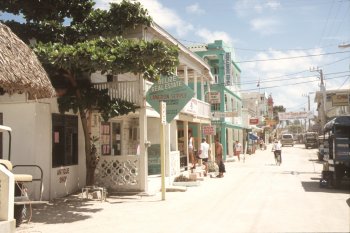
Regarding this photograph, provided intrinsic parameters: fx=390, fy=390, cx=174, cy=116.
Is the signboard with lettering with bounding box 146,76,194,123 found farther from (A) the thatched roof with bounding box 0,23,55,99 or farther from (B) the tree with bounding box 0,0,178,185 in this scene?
(A) the thatched roof with bounding box 0,23,55,99

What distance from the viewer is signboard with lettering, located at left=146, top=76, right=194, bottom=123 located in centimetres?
1274

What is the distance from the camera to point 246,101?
6794 centimetres

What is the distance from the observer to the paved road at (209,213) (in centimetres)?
816

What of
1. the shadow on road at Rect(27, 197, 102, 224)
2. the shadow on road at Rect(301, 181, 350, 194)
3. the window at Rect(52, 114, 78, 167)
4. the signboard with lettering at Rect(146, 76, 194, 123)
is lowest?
the shadow on road at Rect(27, 197, 102, 224)

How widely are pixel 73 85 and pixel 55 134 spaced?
1.84 m

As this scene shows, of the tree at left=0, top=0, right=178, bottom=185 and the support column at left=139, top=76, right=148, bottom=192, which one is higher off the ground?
the tree at left=0, top=0, right=178, bottom=185

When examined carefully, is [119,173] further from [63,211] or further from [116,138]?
[116,138]

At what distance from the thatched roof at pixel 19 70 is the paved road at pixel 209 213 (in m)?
3.15

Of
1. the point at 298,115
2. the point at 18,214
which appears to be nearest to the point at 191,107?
the point at 18,214

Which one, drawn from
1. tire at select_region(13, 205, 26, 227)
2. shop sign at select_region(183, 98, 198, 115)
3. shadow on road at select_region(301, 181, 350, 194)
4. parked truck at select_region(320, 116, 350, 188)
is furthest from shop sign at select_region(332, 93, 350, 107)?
tire at select_region(13, 205, 26, 227)

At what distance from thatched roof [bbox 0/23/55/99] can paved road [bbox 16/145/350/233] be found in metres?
3.15

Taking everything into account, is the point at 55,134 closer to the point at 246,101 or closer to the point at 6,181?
the point at 6,181

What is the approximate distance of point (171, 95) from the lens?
505 inches

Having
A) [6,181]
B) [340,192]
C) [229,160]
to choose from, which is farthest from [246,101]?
[6,181]
